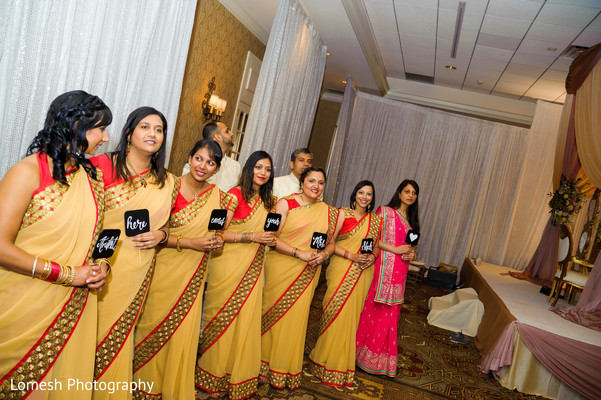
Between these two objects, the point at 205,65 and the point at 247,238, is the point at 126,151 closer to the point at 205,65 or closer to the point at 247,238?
the point at 247,238

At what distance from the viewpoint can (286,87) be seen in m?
5.18

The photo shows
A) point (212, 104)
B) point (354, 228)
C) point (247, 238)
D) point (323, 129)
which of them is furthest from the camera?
point (323, 129)

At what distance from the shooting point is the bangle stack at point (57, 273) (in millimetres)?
1562

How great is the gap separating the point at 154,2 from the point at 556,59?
5.22m

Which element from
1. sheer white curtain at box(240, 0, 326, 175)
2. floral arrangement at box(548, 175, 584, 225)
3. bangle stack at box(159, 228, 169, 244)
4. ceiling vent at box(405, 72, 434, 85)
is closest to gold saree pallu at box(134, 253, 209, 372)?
bangle stack at box(159, 228, 169, 244)

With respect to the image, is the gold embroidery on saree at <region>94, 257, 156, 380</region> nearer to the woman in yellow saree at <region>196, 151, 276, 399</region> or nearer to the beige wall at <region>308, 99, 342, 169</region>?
the woman in yellow saree at <region>196, 151, 276, 399</region>

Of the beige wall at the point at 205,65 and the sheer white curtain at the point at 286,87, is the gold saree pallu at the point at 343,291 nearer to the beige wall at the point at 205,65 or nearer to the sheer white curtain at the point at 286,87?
the sheer white curtain at the point at 286,87

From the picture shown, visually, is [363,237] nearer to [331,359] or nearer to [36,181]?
[331,359]

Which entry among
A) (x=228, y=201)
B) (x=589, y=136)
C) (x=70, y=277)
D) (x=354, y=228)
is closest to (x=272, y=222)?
(x=228, y=201)

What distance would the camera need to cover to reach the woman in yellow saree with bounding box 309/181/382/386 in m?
3.27

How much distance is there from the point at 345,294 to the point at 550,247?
4.82 metres

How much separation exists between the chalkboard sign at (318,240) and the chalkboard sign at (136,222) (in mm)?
1217

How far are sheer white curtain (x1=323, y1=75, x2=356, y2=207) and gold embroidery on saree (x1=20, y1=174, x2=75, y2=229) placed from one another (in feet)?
21.9

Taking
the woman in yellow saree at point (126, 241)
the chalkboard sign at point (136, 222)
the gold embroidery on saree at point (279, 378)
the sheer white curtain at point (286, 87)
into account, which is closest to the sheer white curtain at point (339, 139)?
the sheer white curtain at point (286, 87)
